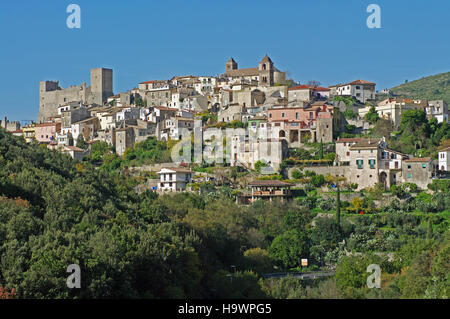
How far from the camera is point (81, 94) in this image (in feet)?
337

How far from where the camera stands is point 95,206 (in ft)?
130

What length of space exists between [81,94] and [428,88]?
65129 mm

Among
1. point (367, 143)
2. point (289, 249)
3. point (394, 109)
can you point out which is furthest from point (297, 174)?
point (289, 249)

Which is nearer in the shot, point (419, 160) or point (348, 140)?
point (419, 160)

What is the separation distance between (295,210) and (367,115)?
18.3 metres

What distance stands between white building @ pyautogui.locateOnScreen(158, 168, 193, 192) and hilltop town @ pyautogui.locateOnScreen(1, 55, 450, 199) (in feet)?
0.27

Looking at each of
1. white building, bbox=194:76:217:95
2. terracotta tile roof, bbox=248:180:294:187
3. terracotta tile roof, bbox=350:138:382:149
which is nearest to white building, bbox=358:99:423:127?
terracotta tile roof, bbox=350:138:382:149

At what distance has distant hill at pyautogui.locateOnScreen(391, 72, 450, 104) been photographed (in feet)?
410

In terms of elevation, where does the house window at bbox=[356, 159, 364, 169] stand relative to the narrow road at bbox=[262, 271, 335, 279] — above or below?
above

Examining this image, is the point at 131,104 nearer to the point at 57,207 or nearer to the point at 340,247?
the point at 340,247

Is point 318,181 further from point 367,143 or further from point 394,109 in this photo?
point 394,109

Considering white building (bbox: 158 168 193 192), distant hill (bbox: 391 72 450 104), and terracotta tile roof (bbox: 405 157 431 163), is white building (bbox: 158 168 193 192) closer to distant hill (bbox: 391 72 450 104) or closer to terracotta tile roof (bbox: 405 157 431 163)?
terracotta tile roof (bbox: 405 157 431 163)

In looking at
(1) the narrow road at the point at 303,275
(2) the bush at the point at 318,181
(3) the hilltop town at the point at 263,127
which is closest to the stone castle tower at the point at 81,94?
(3) the hilltop town at the point at 263,127
